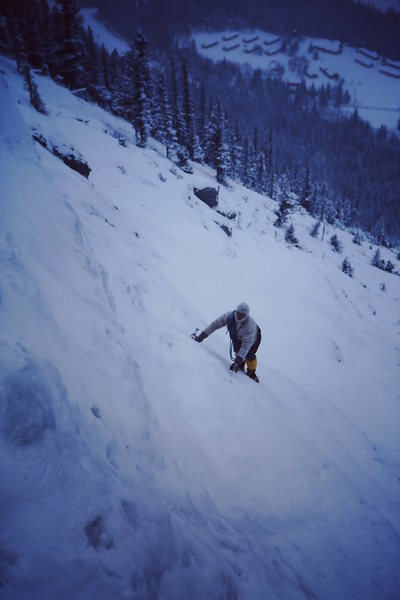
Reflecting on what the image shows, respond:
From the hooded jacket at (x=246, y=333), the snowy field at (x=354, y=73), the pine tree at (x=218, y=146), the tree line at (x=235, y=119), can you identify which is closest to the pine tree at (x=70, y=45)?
the tree line at (x=235, y=119)

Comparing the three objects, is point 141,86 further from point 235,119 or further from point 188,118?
point 235,119

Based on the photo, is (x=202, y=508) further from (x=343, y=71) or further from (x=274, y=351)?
(x=343, y=71)

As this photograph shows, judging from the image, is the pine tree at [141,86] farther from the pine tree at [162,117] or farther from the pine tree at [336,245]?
the pine tree at [336,245]

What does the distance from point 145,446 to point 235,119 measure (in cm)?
12780

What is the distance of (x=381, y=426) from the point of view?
8992 mm

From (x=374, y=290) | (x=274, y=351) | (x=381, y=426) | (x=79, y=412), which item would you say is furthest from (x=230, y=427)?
(x=374, y=290)

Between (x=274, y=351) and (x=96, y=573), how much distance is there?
964 centimetres

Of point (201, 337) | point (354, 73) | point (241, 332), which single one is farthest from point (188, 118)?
point (354, 73)

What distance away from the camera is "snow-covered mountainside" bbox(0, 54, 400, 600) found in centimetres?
173

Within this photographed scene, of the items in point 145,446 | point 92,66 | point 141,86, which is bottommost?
point 145,446

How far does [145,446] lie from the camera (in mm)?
3121

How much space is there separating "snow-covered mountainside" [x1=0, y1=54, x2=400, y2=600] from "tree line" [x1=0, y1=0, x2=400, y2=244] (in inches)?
1068

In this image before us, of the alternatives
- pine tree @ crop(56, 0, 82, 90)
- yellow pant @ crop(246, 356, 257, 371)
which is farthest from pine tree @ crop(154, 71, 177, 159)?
yellow pant @ crop(246, 356, 257, 371)

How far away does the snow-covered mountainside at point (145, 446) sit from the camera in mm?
1731
